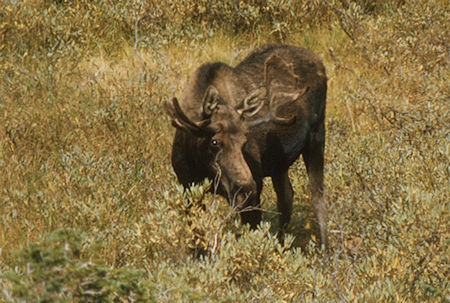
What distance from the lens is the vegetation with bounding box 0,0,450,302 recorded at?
527cm

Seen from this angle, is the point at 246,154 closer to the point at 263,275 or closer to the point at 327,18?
the point at 263,275

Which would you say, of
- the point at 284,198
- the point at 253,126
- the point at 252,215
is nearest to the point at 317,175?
the point at 284,198

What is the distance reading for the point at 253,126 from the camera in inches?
273

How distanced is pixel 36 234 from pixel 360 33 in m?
6.38

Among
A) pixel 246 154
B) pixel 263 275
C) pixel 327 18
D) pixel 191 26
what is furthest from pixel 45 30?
pixel 263 275

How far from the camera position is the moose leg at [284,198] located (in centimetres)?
808

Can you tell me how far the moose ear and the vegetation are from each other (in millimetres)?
774

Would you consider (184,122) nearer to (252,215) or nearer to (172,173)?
(252,215)

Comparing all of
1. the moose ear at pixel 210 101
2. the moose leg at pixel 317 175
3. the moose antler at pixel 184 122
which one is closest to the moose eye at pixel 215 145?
the moose antler at pixel 184 122

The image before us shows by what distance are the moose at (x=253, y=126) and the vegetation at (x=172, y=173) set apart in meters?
0.27

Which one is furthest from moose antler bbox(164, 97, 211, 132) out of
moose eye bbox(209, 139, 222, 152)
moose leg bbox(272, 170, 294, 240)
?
moose leg bbox(272, 170, 294, 240)

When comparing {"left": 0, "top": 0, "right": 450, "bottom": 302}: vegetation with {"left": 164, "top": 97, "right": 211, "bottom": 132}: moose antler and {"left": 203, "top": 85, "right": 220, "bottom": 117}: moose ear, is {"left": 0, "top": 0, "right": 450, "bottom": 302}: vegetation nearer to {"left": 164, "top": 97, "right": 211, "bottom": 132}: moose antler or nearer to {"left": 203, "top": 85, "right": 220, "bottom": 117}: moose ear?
{"left": 164, "top": 97, "right": 211, "bottom": 132}: moose antler

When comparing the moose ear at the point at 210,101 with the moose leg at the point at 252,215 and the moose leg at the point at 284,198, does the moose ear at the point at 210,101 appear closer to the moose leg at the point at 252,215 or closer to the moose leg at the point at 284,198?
the moose leg at the point at 252,215

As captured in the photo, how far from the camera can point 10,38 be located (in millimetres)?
10516
